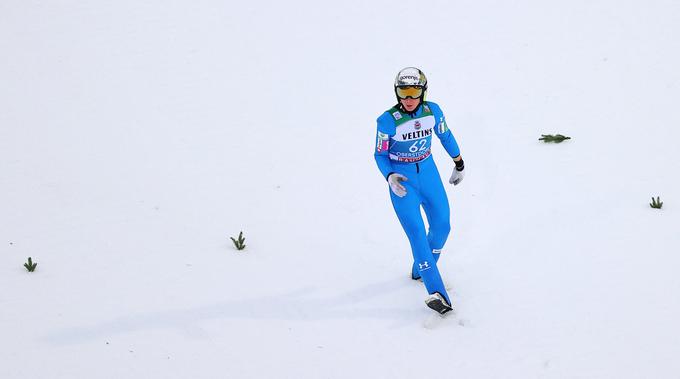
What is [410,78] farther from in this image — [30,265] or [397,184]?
[30,265]

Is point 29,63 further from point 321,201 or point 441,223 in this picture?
point 441,223

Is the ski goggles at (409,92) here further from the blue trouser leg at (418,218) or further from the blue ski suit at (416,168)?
the blue trouser leg at (418,218)

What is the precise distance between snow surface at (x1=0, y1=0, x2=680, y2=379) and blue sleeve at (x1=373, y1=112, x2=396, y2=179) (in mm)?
1179

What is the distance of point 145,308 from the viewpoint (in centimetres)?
599

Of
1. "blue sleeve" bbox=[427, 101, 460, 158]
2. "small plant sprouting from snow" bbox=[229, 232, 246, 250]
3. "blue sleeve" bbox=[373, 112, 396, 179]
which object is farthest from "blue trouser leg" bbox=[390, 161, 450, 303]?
"small plant sprouting from snow" bbox=[229, 232, 246, 250]

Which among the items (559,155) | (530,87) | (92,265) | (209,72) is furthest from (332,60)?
(92,265)

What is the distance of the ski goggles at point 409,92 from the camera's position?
5715 mm

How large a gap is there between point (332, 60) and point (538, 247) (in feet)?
15.2

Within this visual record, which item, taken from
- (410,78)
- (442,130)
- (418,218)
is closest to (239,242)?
(418,218)

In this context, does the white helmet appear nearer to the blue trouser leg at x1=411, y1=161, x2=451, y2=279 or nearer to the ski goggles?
the ski goggles

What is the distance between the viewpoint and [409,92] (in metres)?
5.73

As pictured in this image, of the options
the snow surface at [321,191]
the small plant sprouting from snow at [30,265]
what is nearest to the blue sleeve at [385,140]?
the snow surface at [321,191]

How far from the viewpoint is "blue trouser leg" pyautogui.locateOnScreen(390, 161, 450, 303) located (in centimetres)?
595

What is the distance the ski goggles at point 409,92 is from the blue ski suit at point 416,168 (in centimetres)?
15
